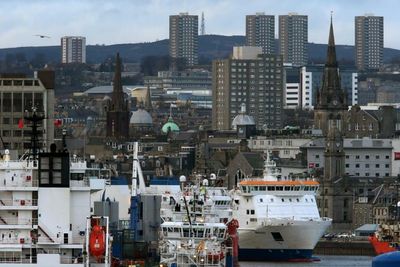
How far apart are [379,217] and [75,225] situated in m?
105

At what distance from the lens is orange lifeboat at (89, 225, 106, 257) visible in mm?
62562

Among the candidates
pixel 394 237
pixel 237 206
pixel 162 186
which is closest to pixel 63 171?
pixel 162 186

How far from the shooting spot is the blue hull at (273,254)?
123056 millimetres

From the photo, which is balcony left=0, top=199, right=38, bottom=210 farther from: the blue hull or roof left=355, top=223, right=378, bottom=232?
roof left=355, top=223, right=378, bottom=232

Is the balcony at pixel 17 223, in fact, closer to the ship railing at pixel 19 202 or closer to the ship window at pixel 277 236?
the ship railing at pixel 19 202

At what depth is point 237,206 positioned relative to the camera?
12662 centimetres

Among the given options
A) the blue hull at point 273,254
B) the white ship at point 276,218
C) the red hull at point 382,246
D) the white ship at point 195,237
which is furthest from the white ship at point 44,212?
the white ship at point 276,218

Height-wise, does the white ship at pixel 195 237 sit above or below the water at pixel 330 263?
above

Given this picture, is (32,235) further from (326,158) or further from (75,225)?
(326,158)

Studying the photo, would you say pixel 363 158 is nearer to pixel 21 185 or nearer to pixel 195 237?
pixel 195 237

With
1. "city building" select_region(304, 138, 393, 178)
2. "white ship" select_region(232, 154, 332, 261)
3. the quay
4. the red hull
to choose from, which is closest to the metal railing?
the red hull

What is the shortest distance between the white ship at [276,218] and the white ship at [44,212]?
197 feet

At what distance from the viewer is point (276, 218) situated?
126625 millimetres

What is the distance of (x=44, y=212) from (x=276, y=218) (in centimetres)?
6383
